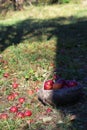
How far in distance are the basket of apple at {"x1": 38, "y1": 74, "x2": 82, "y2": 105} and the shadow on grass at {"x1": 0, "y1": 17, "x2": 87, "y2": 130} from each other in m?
0.13

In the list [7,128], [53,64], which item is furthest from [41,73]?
[7,128]

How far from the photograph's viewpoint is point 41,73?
7.31 m

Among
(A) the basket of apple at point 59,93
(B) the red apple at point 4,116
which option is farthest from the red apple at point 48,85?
(B) the red apple at point 4,116

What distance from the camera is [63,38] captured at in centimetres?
1055

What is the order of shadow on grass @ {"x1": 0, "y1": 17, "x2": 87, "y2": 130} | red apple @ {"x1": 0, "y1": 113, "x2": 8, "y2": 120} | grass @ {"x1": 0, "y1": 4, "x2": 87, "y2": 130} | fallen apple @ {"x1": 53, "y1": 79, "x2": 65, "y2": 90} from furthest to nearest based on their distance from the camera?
shadow on grass @ {"x1": 0, "y1": 17, "x2": 87, "y2": 130}, fallen apple @ {"x1": 53, "y1": 79, "x2": 65, "y2": 90}, red apple @ {"x1": 0, "y1": 113, "x2": 8, "y2": 120}, grass @ {"x1": 0, "y1": 4, "x2": 87, "y2": 130}

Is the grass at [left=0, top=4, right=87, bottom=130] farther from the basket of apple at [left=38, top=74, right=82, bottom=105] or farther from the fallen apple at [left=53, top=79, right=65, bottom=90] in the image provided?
the fallen apple at [left=53, top=79, right=65, bottom=90]

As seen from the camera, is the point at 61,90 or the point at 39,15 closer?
the point at 61,90

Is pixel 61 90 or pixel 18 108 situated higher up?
pixel 61 90

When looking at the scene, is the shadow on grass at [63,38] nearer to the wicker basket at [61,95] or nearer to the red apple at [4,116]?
the wicker basket at [61,95]

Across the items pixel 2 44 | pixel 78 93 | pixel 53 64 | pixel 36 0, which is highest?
pixel 78 93

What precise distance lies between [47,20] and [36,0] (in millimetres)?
7124

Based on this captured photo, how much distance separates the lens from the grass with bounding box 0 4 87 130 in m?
5.30

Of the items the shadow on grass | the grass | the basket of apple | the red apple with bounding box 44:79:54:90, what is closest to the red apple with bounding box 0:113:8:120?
the grass

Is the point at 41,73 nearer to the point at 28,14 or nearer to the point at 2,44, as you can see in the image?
the point at 2,44
